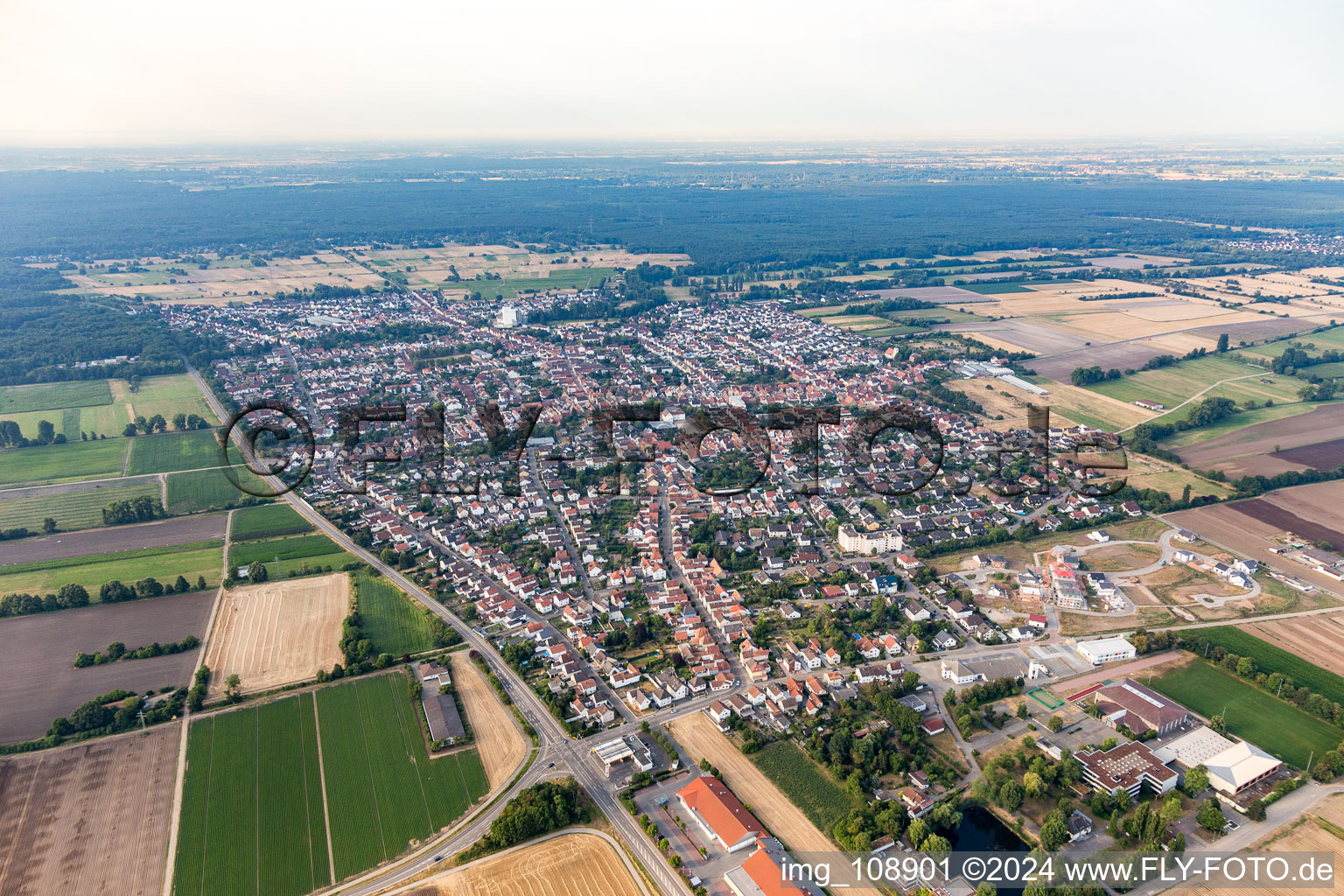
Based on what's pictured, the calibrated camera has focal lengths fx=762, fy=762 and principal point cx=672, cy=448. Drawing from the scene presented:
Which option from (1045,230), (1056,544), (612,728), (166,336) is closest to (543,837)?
(612,728)

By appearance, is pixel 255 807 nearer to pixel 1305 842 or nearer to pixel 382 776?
pixel 382 776

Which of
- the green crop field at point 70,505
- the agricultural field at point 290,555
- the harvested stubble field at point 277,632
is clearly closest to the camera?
the harvested stubble field at point 277,632

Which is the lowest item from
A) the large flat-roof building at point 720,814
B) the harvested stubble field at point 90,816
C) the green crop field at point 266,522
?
the harvested stubble field at point 90,816

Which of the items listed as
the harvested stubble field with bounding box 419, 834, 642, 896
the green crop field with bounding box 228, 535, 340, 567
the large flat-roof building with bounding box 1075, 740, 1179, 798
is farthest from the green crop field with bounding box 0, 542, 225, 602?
the large flat-roof building with bounding box 1075, 740, 1179, 798

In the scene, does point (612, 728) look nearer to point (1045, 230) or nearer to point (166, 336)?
point (166, 336)

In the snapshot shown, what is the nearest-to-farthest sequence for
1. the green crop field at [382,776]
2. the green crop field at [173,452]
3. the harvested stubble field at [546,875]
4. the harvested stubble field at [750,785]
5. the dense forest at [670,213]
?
the harvested stubble field at [546,875] → the harvested stubble field at [750,785] → the green crop field at [382,776] → the green crop field at [173,452] → the dense forest at [670,213]

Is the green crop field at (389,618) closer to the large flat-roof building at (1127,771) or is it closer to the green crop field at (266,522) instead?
the green crop field at (266,522)

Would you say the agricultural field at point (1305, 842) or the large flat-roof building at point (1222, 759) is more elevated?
the large flat-roof building at point (1222, 759)

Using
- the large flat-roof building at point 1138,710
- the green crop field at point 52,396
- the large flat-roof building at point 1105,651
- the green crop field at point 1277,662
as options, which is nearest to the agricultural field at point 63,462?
the green crop field at point 52,396

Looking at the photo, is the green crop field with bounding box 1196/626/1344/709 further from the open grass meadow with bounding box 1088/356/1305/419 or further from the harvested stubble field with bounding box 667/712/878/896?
the open grass meadow with bounding box 1088/356/1305/419
